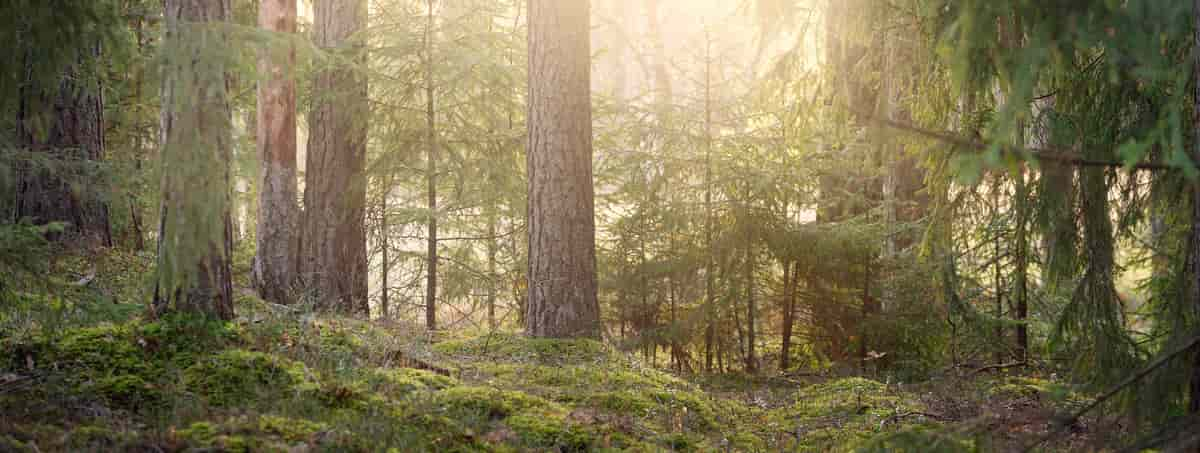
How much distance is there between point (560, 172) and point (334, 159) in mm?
4066

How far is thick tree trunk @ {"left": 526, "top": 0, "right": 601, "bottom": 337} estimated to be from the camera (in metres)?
8.74

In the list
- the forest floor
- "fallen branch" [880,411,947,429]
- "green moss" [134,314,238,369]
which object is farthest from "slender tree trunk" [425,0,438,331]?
"fallen branch" [880,411,947,429]

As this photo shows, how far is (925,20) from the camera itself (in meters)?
5.43

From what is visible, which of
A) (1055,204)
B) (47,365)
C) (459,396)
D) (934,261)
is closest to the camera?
(47,365)

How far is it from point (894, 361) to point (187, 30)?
8925mm

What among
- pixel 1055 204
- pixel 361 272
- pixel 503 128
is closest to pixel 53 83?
pixel 1055 204

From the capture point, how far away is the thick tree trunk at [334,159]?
11078 mm

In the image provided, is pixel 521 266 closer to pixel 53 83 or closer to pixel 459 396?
pixel 459 396

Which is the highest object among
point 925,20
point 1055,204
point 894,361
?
point 925,20

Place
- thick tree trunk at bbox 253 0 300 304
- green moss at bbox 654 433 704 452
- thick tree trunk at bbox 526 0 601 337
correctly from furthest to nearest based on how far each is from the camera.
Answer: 1. thick tree trunk at bbox 253 0 300 304
2. thick tree trunk at bbox 526 0 601 337
3. green moss at bbox 654 433 704 452

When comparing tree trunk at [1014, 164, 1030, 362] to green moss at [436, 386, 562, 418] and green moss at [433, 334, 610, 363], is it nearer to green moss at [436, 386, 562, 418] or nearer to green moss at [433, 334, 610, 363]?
green moss at [436, 386, 562, 418]

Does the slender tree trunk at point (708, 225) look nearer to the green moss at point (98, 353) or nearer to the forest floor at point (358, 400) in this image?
the forest floor at point (358, 400)

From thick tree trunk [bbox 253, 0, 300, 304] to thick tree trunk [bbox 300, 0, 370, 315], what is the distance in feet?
1.79

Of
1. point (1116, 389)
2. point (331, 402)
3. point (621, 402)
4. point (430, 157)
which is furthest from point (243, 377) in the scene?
point (430, 157)
